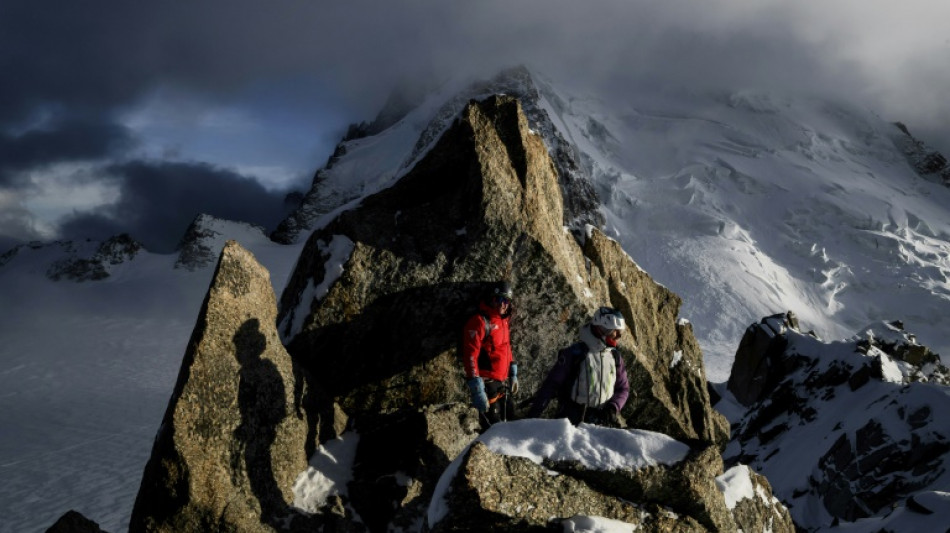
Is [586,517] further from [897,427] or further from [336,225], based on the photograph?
[897,427]

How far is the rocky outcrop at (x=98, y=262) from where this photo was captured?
86.8 metres

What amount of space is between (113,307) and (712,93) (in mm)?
131390

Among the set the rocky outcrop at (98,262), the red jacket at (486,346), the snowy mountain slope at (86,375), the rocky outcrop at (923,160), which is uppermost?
the rocky outcrop at (98,262)

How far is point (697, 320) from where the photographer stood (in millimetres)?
67750

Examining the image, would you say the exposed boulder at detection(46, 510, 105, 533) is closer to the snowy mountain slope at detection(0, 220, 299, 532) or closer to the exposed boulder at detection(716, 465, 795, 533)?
the exposed boulder at detection(716, 465, 795, 533)

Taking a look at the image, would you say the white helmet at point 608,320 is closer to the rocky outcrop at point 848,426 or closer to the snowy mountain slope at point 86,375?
the rocky outcrop at point 848,426

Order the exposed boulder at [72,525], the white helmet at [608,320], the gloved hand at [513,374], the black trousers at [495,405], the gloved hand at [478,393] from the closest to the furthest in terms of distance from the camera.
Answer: the exposed boulder at [72,525] → the white helmet at [608,320] → the gloved hand at [478,393] → the black trousers at [495,405] → the gloved hand at [513,374]

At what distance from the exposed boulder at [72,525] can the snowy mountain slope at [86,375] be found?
17.9m

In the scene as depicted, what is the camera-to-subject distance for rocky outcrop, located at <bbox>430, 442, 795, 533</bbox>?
536 centimetres

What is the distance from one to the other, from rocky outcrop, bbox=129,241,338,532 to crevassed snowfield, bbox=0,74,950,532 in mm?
19015

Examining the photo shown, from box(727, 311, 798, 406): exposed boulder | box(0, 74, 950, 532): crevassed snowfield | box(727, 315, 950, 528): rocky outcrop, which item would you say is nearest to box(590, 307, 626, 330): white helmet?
box(727, 315, 950, 528): rocky outcrop

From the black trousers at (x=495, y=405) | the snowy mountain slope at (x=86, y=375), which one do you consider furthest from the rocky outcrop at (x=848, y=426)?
the snowy mountain slope at (x=86, y=375)

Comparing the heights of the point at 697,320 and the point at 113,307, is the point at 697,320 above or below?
below

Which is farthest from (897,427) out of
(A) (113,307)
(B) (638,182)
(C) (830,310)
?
(B) (638,182)
